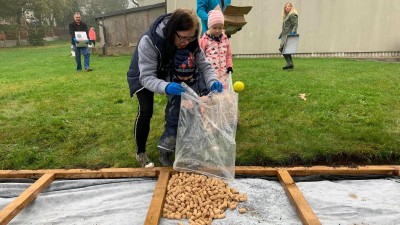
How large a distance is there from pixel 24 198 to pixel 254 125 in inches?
92.7

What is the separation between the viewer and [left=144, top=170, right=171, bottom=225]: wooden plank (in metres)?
2.08

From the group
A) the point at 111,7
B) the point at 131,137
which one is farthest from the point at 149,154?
the point at 111,7

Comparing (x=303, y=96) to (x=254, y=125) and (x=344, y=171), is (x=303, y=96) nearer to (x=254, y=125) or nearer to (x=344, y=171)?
(x=254, y=125)

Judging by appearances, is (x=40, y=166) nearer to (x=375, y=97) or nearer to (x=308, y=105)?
(x=308, y=105)

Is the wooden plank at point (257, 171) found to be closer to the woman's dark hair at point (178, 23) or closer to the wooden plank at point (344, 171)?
the wooden plank at point (344, 171)

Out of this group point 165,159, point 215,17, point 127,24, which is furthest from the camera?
point 127,24

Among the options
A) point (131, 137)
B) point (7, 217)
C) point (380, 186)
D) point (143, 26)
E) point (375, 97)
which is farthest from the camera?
point (143, 26)

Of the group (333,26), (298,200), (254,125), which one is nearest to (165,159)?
(298,200)

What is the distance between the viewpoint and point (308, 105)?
4328mm

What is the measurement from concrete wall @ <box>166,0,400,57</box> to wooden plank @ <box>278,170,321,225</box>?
9917mm

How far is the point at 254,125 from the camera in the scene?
3.70 meters

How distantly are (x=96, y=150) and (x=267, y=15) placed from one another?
9.94m

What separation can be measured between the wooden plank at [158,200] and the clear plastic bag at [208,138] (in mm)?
193

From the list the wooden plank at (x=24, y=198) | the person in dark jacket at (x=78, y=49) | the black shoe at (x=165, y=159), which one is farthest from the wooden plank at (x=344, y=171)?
the person in dark jacket at (x=78, y=49)
